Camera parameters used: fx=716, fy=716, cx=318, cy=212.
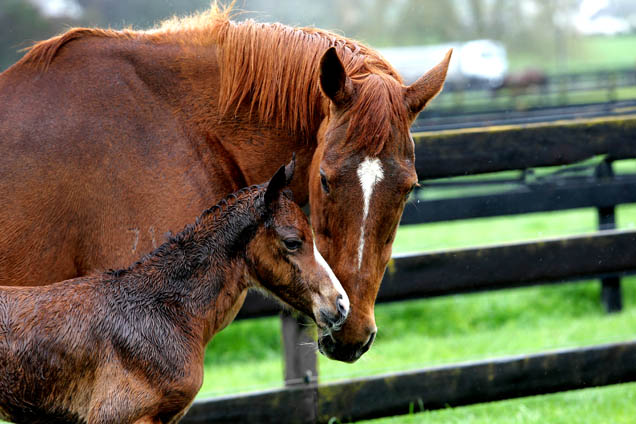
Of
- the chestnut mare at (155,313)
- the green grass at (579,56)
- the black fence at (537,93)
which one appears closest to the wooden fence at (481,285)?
the chestnut mare at (155,313)

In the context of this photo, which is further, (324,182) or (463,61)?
(463,61)

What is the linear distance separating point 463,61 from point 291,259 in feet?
114

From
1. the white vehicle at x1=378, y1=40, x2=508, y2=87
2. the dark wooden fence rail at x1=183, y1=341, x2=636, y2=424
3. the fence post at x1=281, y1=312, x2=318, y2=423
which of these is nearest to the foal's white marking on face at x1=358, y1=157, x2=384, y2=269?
the fence post at x1=281, y1=312, x2=318, y2=423

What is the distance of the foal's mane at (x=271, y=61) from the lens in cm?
305

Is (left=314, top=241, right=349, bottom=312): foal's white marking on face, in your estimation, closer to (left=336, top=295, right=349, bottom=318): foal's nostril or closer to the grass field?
(left=336, top=295, right=349, bottom=318): foal's nostril

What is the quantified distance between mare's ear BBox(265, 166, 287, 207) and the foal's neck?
47 millimetres

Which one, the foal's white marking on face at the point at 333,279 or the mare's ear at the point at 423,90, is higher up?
the mare's ear at the point at 423,90

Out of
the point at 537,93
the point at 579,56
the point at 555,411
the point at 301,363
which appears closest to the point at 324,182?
the point at 301,363

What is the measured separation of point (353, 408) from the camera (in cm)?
378

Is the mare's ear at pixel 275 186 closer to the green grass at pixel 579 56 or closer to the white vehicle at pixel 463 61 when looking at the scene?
the white vehicle at pixel 463 61

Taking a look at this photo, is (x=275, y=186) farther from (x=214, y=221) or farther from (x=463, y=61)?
(x=463, y=61)

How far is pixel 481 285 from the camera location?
3898 mm

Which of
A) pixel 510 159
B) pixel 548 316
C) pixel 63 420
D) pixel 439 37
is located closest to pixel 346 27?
pixel 439 37

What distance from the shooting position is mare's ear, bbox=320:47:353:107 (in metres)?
2.71
